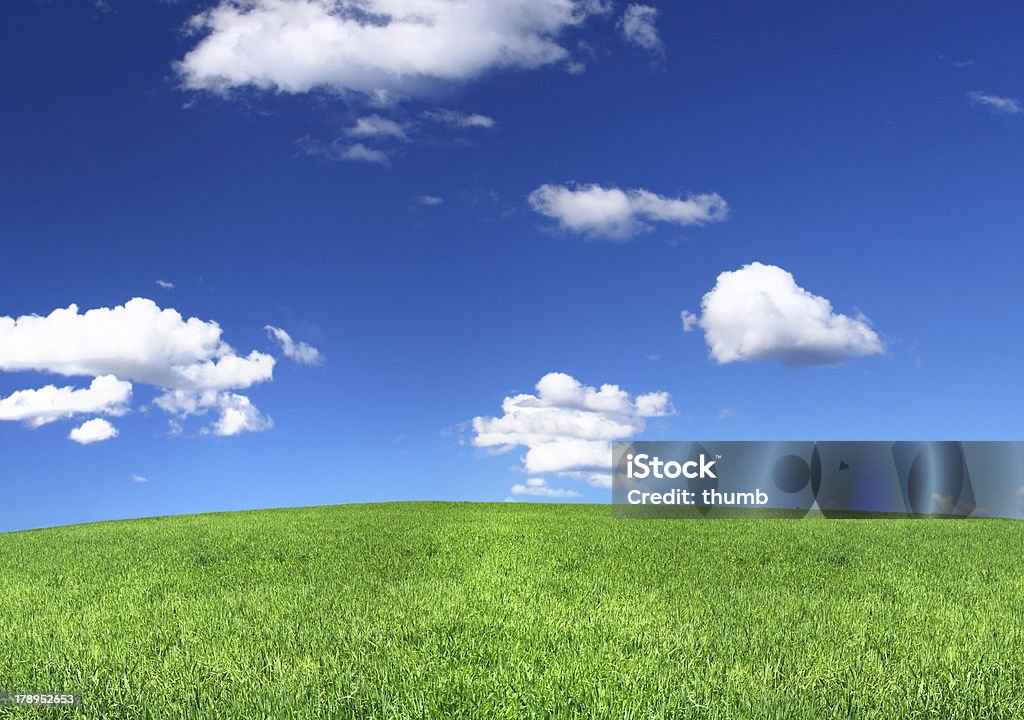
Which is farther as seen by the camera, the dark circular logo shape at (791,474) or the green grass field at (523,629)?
the dark circular logo shape at (791,474)

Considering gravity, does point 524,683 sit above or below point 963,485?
below

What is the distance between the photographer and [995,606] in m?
10.3

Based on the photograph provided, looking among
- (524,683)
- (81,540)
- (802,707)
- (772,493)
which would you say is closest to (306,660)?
(524,683)

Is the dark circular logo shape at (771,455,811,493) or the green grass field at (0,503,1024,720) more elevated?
the dark circular logo shape at (771,455,811,493)

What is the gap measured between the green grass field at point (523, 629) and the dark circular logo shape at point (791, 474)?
7.59 metres

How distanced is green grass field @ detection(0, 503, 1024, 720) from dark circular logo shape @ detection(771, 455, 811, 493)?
7.59 metres

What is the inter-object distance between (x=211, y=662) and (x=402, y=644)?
1.70 m

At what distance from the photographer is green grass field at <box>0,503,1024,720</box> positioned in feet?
20.1

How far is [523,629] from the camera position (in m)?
7.75

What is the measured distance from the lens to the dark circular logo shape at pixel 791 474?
23.2m

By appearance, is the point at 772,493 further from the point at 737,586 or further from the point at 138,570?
the point at 138,570

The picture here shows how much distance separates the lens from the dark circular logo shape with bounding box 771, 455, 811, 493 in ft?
76.3

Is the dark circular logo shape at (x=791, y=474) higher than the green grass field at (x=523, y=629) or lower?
higher

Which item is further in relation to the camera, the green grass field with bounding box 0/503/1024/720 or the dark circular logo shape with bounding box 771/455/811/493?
the dark circular logo shape with bounding box 771/455/811/493
